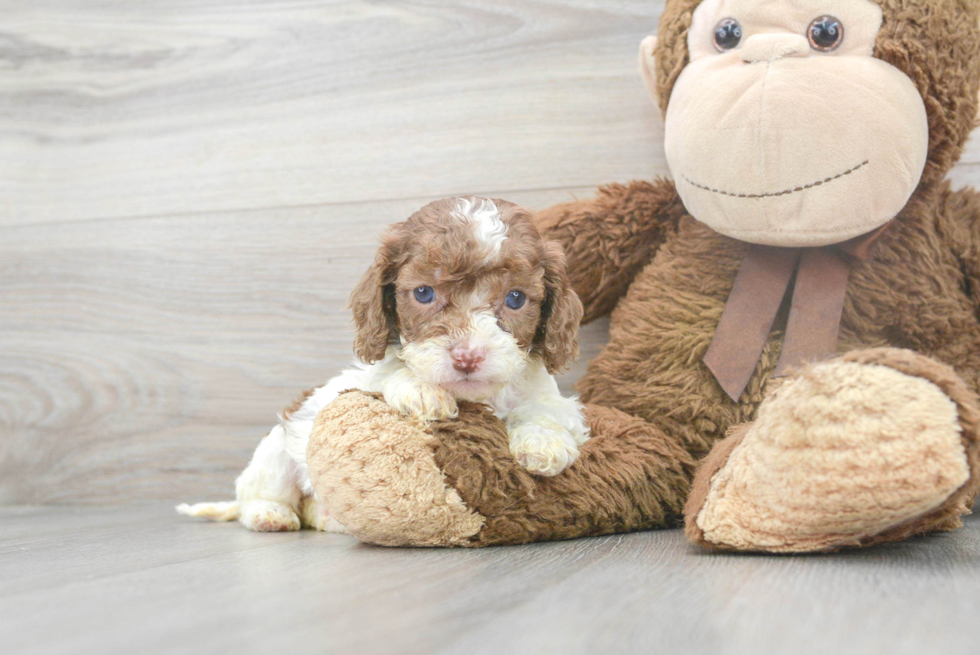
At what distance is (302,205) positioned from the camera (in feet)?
6.56

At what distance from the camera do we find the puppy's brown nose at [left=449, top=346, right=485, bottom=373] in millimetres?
1166

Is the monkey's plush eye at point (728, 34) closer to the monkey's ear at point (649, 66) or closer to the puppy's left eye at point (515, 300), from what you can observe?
the monkey's ear at point (649, 66)

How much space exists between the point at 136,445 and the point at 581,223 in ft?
3.98

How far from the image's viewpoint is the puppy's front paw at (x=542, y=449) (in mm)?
1231

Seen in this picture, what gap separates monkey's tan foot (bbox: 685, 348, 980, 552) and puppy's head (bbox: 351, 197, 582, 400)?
0.34 meters

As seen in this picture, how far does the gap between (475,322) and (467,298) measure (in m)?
0.04

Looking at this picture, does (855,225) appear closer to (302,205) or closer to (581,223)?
(581,223)

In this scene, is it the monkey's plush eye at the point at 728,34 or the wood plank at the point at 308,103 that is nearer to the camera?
the monkey's plush eye at the point at 728,34

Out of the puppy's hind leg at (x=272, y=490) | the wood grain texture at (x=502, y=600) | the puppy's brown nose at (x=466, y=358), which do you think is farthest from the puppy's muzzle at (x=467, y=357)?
the puppy's hind leg at (x=272, y=490)

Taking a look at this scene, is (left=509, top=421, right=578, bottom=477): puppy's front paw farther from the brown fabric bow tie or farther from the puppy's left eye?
the brown fabric bow tie

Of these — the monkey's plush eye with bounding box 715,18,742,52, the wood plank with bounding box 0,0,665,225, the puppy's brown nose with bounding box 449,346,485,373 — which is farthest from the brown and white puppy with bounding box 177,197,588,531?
the wood plank with bounding box 0,0,665,225

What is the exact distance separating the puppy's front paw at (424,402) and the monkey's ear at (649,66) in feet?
2.46

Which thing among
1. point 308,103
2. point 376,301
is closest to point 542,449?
point 376,301

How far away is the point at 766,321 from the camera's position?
4.75 feet
